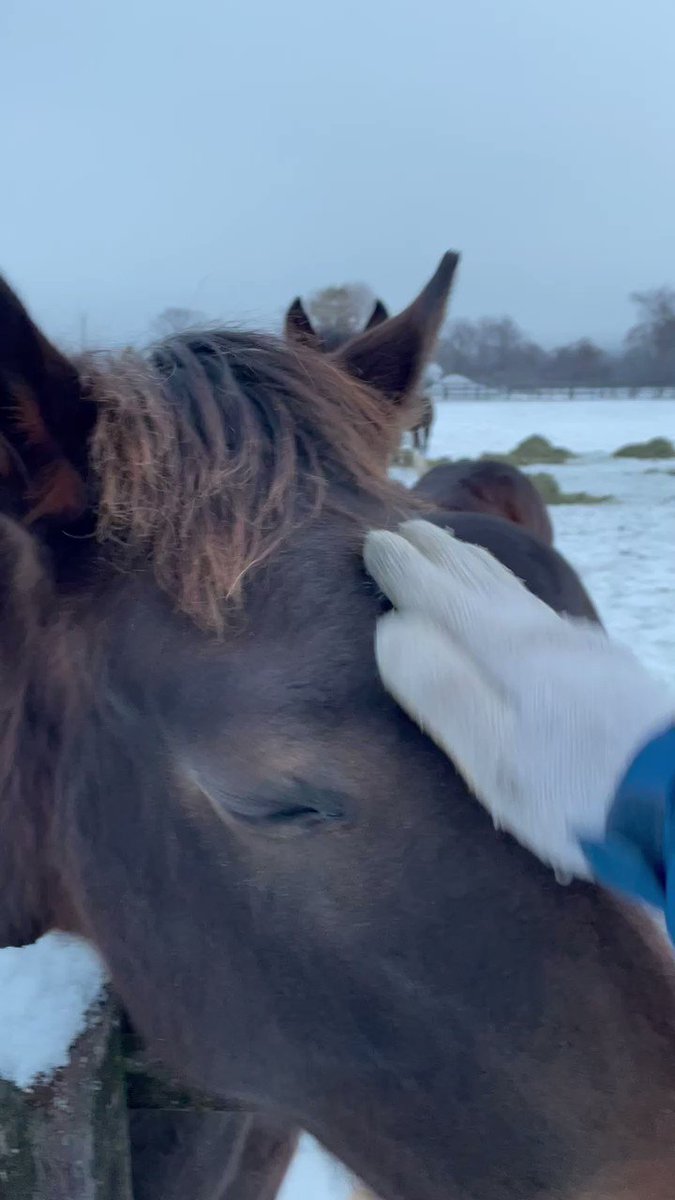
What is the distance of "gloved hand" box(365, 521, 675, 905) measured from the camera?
2.67ft

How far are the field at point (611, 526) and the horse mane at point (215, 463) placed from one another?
2.58ft

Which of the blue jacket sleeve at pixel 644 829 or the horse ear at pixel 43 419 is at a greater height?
the horse ear at pixel 43 419

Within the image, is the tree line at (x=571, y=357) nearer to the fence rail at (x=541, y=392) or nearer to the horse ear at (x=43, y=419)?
the fence rail at (x=541, y=392)

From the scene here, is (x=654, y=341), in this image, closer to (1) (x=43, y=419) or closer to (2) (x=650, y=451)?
(2) (x=650, y=451)

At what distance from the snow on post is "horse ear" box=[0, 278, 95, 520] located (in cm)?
59

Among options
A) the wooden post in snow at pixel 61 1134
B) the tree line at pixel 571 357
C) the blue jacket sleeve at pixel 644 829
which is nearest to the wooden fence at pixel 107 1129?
the wooden post in snow at pixel 61 1134

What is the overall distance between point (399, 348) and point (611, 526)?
363 inches

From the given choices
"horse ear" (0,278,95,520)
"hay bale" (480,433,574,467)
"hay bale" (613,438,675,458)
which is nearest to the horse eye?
"horse ear" (0,278,95,520)

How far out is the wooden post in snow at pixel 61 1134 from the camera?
106 centimetres

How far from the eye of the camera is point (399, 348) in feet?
5.15

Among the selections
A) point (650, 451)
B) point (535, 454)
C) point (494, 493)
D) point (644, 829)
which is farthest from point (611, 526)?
point (644, 829)

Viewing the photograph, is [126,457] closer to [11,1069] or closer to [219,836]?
[219,836]

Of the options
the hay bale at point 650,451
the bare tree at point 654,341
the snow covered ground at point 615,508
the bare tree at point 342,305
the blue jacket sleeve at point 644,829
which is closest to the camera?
the blue jacket sleeve at point 644,829

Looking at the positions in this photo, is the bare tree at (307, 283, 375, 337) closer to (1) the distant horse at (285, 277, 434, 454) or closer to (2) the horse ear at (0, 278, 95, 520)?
(1) the distant horse at (285, 277, 434, 454)
